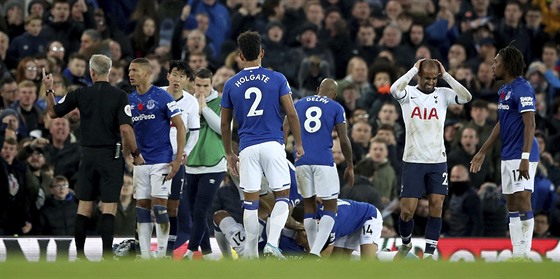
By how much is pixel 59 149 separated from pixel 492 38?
A: 939cm

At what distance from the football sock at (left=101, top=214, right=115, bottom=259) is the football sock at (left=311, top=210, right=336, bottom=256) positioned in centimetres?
240

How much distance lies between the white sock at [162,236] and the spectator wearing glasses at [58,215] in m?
3.37

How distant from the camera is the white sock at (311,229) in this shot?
16.5 m

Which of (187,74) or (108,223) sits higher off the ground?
(187,74)

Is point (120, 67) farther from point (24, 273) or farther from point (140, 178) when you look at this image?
point (24, 273)

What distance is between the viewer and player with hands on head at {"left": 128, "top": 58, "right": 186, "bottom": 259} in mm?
16031

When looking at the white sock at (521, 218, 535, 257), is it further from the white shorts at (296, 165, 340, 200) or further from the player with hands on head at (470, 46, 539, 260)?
the white shorts at (296, 165, 340, 200)

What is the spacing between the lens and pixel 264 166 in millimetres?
15250

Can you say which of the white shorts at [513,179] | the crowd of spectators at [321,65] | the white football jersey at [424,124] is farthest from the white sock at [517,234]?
the crowd of spectators at [321,65]

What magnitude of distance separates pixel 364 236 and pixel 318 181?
5.04 feet

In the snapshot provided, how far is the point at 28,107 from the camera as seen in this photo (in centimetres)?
2081

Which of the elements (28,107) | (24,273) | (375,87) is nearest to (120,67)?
(28,107)

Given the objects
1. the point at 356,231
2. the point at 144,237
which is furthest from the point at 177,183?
the point at 356,231

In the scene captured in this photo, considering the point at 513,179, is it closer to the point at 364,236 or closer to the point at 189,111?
the point at 364,236
